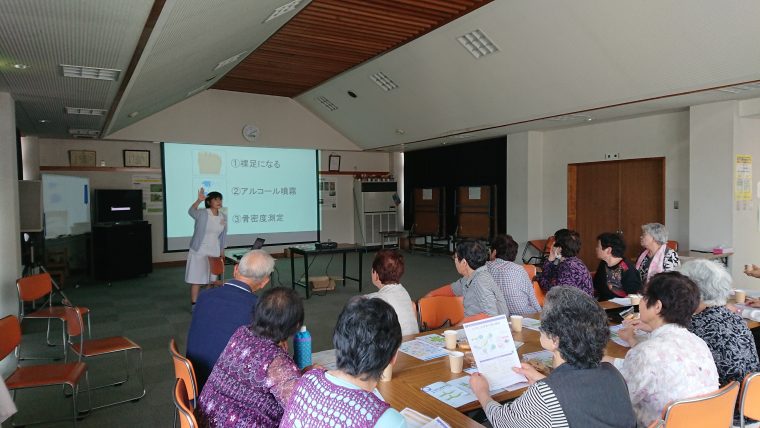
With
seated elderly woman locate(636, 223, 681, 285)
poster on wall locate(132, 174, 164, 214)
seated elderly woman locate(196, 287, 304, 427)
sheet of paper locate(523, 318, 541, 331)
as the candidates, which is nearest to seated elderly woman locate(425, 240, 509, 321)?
sheet of paper locate(523, 318, 541, 331)

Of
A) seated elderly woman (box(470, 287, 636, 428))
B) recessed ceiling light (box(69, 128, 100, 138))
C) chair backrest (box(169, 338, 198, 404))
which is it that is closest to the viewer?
seated elderly woman (box(470, 287, 636, 428))

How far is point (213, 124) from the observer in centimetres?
1033

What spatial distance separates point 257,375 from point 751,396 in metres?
2.01

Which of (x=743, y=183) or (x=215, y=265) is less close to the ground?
(x=743, y=183)

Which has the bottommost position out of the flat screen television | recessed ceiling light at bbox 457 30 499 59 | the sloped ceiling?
the flat screen television

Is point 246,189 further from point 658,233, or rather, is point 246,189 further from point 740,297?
point 740,297

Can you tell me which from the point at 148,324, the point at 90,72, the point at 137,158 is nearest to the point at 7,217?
the point at 90,72

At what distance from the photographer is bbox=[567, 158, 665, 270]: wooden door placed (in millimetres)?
7543

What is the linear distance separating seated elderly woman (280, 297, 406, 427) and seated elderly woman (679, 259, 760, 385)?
1.67m

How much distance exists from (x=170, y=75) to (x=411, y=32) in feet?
10.7

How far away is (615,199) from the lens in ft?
26.8

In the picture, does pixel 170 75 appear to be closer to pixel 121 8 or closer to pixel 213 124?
pixel 121 8

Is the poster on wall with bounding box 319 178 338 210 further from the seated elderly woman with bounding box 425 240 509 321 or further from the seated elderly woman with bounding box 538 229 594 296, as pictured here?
the seated elderly woman with bounding box 425 240 509 321

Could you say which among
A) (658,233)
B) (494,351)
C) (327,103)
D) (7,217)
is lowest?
(494,351)
